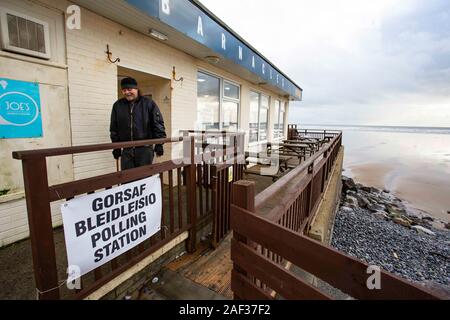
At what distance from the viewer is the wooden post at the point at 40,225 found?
3.91 ft

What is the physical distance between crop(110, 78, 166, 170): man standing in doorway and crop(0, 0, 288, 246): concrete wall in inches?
18.5

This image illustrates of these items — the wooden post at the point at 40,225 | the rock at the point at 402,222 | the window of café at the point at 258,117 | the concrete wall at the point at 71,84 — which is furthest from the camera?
the window of café at the point at 258,117

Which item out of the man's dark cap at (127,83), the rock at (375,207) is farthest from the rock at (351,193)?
the man's dark cap at (127,83)

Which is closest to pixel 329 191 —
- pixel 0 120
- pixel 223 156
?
Answer: pixel 223 156

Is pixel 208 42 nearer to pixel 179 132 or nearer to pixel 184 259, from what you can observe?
pixel 179 132

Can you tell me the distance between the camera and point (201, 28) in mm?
3438

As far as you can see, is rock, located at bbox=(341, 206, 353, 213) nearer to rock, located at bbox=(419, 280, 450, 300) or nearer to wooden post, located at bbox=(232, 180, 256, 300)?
rock, located at bbox=(419, 280, 450, 300)

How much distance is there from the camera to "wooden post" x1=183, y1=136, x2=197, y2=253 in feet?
8.04

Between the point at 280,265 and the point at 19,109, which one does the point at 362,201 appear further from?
the point at 19,109

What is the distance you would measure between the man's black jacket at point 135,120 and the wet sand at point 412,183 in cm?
960

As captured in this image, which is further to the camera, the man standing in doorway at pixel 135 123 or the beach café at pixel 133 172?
the man standing in doorway at pixel 135 123

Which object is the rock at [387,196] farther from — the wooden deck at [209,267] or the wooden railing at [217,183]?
the wooden deck at [209,267]

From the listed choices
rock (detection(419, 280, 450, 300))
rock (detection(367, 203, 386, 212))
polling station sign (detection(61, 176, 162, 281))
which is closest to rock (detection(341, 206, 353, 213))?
rock (detection(367, 203, 386, 212))
